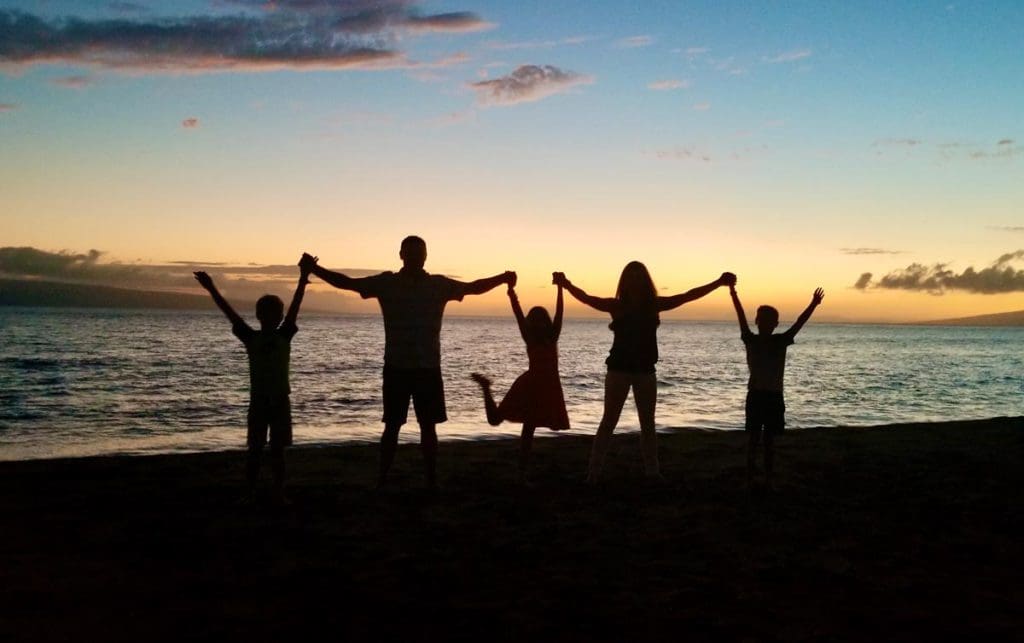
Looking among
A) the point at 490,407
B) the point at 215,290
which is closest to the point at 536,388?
the point at 490,407

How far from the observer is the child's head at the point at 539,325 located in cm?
817

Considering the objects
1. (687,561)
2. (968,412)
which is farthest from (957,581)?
(968,412)

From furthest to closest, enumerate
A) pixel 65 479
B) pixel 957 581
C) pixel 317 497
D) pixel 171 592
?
pixel 65 479 < pixel 317 497 < pixel 957 581 < pixel 171 592

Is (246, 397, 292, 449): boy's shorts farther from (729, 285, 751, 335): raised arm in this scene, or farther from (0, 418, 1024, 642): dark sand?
(729, 285, 751, 335): raised arm

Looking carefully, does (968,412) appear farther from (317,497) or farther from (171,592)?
(171,592)

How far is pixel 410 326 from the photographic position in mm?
7156

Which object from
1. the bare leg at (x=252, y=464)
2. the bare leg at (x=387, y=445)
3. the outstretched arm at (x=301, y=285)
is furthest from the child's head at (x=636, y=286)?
the bare leg at (x=252, y=464)

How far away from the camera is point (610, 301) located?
26.4ft

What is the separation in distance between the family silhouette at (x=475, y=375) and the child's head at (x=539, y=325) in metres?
0.01

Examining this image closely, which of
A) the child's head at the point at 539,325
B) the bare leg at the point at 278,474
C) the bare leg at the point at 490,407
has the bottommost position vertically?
the bare leg at the point at 278,474

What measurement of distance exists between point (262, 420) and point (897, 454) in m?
8.82

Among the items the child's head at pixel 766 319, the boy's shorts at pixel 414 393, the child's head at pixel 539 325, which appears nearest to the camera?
the boy's shorts at pixel 414 393

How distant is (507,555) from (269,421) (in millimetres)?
2673

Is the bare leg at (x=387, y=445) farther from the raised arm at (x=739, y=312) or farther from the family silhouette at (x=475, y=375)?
the raised arm at (x=739, y=312)
